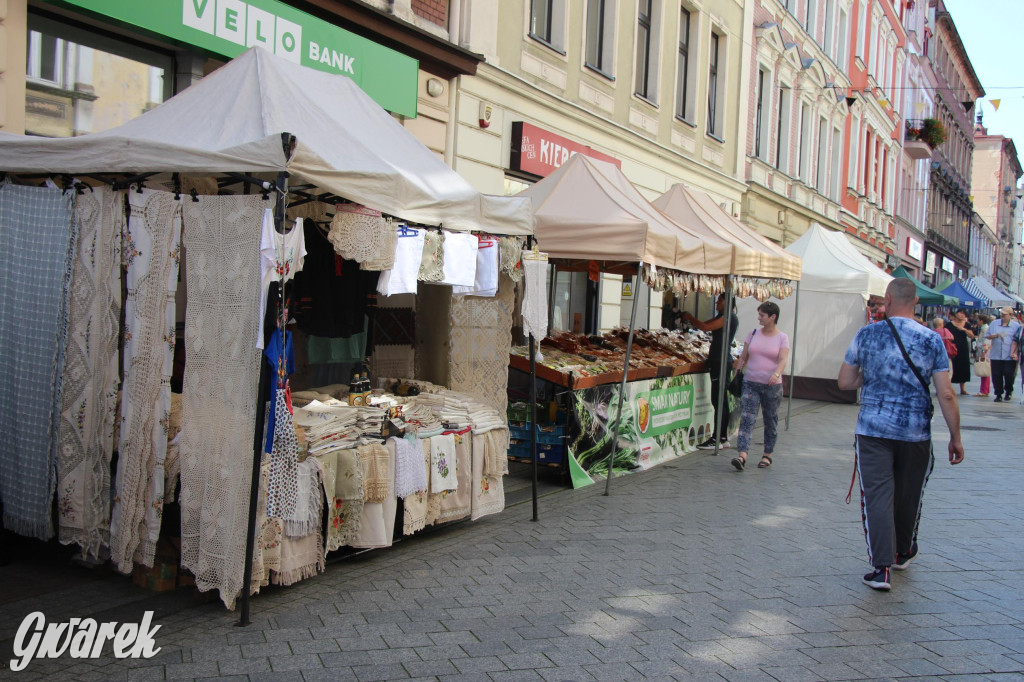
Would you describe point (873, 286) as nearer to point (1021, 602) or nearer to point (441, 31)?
point (441, 31)

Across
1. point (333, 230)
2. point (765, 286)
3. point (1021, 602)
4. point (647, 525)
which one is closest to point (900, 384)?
point (1021, 602)

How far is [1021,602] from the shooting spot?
518 centimetres

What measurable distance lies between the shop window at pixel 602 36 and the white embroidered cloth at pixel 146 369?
35.0ft

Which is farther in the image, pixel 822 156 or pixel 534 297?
pixel 822 156

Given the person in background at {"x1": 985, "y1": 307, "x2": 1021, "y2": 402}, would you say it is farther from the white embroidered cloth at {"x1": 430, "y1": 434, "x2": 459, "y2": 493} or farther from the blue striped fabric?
the blue striped fabric

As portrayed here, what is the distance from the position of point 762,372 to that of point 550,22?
6.83m

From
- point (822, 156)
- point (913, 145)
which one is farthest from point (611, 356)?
point (913, 145)

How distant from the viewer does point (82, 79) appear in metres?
6.86

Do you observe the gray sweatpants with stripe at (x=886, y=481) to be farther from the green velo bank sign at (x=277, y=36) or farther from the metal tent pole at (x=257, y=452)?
the green velo bank sign at (x=277, y=36)

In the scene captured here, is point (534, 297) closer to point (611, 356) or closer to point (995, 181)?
point (611, 356)

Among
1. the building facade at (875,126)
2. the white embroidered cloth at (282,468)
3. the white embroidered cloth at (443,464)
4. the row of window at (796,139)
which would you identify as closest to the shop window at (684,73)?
the row of window at (796,139)

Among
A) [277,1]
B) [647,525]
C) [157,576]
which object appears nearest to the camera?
[157,576]

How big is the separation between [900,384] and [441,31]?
7.23m

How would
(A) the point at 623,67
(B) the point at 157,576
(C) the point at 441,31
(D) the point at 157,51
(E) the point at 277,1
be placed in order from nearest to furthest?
(B) the point at 157,576 < (D) the point at 157,51 < (E) the point at 277,1 < (C) the point at 441,31 < (A) the point at 623,67
